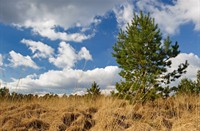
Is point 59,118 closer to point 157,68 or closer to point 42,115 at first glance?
point 42,115

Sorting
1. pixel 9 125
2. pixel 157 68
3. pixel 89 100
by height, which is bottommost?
pixel 9 125

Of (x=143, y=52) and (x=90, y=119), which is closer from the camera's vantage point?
(x=90, y=119)

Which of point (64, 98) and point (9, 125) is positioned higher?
point (64, 98)

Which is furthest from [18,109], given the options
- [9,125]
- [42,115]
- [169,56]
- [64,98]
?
[169,56]

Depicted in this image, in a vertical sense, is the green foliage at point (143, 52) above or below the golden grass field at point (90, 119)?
above

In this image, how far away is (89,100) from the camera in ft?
27.6

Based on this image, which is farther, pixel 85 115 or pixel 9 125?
pixel 85 115

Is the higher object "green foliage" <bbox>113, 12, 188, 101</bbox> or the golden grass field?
"green foliage" <bbox>113, 12, 188, 101</bbox>

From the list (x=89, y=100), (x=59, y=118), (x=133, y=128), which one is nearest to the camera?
(x=133, y=128)

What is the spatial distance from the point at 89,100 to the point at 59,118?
2.38 metres

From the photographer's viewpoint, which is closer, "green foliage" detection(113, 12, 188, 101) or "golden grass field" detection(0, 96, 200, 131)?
"golden grass field" detection(0, 96, 200, 131)

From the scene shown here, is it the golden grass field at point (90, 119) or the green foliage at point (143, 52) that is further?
the green foliage at point (143, 52)

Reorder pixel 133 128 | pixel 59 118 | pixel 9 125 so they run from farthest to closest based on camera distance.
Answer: pixel 59 118
pixel 9 125
pixel 133 128

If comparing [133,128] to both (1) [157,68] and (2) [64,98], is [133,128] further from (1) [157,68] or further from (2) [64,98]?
(1) [157,68]
